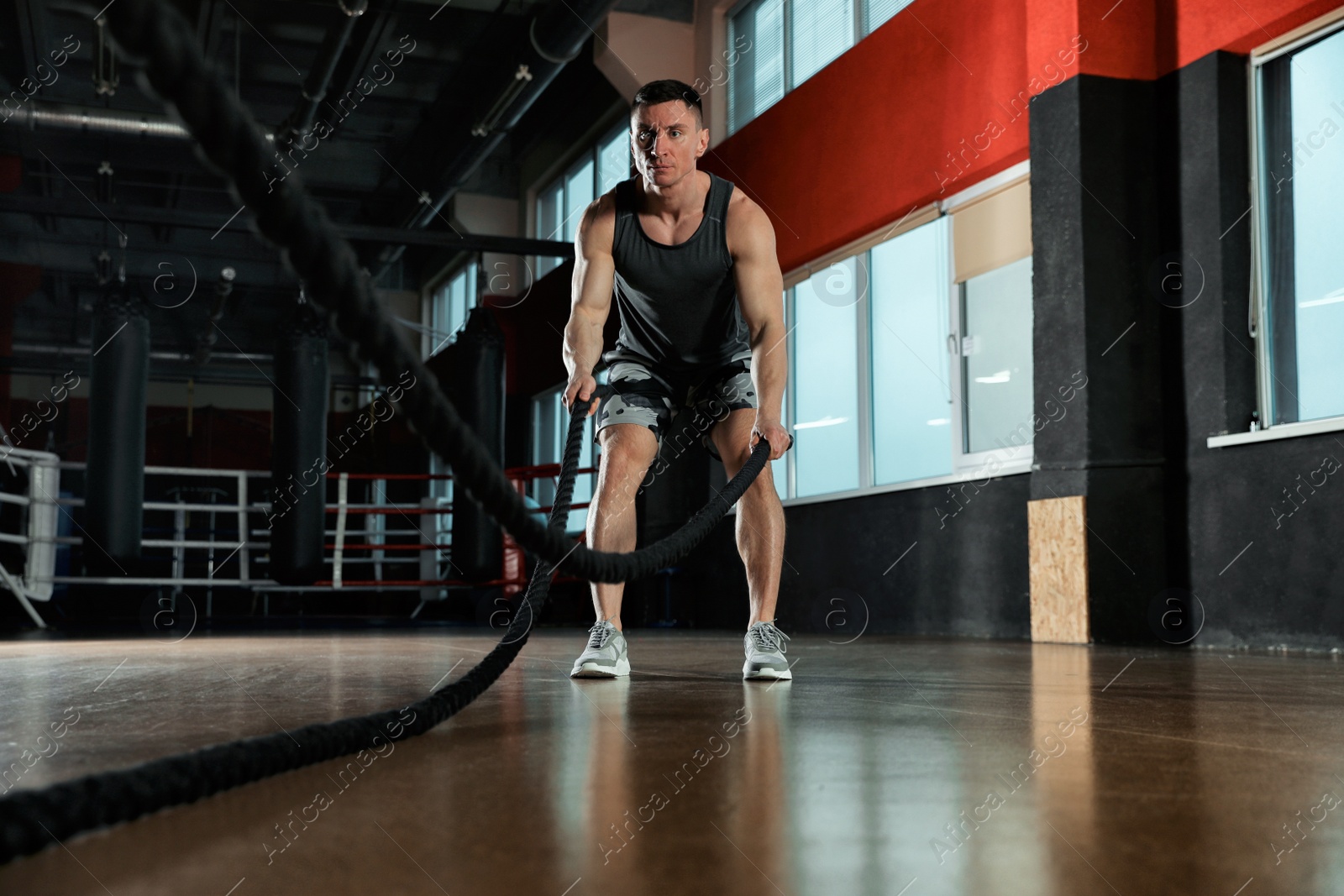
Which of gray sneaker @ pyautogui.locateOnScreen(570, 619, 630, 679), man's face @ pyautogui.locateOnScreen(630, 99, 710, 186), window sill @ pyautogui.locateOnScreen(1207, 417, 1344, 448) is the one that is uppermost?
man's face @ pyautogui.locateOnScreen(630, 99, 710, 186)

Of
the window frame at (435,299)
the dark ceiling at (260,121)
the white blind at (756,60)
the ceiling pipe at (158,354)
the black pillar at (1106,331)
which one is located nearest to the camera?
the black pillar at (1106,331)

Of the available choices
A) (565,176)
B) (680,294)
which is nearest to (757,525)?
(680,294)

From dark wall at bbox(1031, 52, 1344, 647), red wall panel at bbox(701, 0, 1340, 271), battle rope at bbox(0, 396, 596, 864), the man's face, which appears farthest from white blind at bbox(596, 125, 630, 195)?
battle rope at bbox(0, 396, 596, 864)

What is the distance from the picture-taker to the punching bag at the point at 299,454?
22.4 ft

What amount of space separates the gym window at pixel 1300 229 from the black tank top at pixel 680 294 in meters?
2.31

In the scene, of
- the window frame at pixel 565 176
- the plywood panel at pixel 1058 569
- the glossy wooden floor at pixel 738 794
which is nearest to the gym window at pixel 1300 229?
the plywood panel at pixel 1058 569

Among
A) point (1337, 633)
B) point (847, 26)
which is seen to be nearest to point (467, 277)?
point (847, 26)

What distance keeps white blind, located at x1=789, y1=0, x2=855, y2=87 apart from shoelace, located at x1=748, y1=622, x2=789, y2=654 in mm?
4833

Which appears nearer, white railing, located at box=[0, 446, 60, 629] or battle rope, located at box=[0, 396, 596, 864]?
battle rope, located at box=[0, 396, 596, 864]

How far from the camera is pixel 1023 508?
4.70m

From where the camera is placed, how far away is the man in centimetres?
226

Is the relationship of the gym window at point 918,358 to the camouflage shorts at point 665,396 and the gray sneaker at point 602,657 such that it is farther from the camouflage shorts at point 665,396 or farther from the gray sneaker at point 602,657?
the gray sneaker at point 602,657

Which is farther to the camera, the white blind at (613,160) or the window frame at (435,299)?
the window frame at (435,299)

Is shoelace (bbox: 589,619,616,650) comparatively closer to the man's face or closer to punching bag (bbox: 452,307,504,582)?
the man's face
